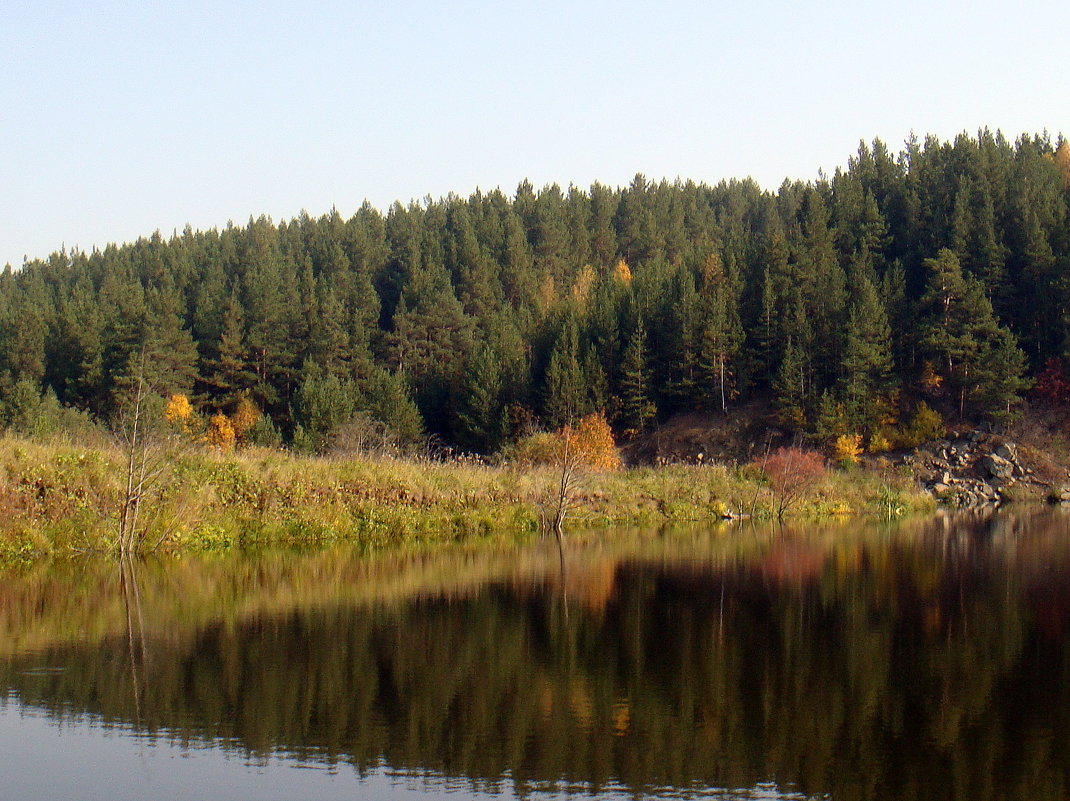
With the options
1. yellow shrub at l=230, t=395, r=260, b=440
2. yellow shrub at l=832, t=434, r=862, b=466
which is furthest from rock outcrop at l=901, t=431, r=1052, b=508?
yellow shrub at l=230, t=395, r=260, b=440

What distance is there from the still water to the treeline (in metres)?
39.2

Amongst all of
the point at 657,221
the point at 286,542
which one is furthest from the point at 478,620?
the point at 657,221

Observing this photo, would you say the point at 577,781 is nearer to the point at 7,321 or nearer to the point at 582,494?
the point at 582,494

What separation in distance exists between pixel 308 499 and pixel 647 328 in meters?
52.6

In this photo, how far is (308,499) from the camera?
29141 mm

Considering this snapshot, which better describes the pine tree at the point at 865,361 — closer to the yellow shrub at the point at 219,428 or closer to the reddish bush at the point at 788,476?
the reddish bush at the point at 788,476

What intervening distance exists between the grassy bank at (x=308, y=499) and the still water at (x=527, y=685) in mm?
2258

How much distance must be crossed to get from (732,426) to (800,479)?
100.0ft

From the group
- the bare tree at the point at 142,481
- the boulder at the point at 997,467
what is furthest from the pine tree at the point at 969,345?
the bare tree at the point at 142,481

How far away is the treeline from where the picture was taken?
69.8m

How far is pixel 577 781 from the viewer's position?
28.7 feet

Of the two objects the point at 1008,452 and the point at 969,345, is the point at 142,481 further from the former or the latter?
the point at 969,345

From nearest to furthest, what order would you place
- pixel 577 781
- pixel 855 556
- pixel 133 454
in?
1. pixel 577 781
2. pixel 133 454
3. pixel 855 556

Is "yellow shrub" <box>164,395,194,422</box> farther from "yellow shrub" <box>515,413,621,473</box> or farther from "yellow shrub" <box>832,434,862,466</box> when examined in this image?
"yellow shrub" <box>832,434,862,466</box>
